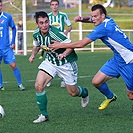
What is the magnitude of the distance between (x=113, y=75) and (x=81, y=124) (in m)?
1.24

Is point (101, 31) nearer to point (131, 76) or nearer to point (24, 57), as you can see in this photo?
point (131, 76)

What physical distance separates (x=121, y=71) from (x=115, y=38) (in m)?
0.63

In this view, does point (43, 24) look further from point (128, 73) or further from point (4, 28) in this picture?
point (4, 28)

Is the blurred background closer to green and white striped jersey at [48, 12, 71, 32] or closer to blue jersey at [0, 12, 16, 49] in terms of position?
green and white striped jersey at [48, 12, 71, 32]

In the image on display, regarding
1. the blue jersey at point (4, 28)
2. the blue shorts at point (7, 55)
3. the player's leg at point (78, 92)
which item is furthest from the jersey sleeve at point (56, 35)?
the blue jersey at point (4, 28)

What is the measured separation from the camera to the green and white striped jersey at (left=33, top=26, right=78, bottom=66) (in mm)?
8820

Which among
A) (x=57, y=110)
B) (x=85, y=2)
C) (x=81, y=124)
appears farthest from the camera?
(x=85, y=2)

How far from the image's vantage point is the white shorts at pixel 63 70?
8.94 meters

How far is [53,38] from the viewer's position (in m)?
8.80

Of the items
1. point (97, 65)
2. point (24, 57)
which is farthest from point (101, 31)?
point (24, 57)

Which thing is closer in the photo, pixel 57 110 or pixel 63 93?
pixel 57 110

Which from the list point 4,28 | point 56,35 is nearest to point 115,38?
point 56,35

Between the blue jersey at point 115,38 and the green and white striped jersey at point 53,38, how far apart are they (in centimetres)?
68

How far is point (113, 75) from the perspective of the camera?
908cm
